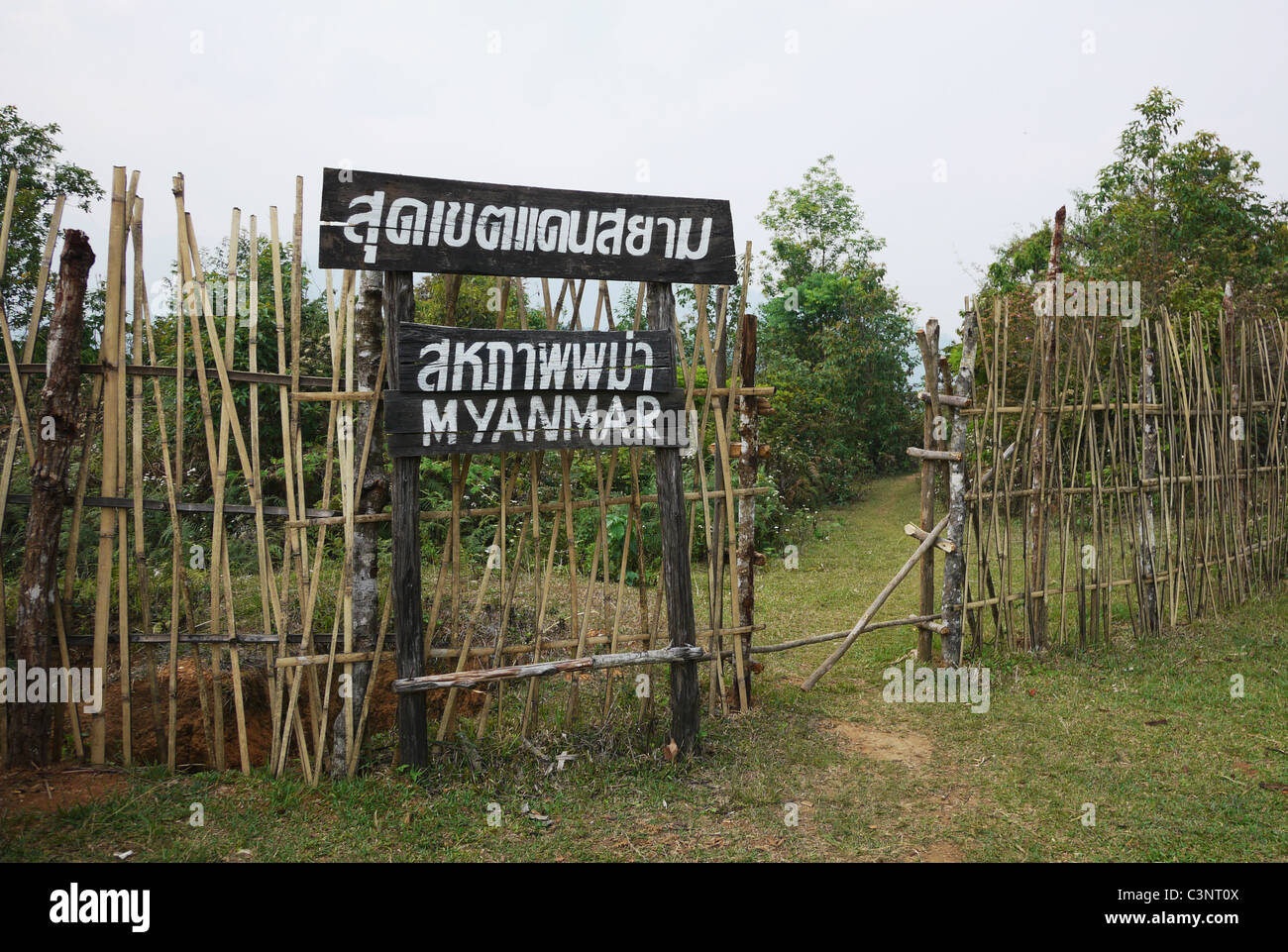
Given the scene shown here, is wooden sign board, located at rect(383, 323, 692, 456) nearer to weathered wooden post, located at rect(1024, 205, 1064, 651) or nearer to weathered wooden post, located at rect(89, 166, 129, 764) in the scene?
weathered wooden post, located at rect(89, 166, 129, 764)

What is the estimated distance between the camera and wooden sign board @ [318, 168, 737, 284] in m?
A: 3.89

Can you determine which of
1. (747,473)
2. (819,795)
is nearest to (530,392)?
(747,473)

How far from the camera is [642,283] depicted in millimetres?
4535

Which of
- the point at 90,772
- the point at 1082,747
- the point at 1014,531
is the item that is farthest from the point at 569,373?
the point at 1014,531

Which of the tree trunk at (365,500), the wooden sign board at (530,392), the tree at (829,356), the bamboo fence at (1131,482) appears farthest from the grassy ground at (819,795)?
the tree at (829,356)

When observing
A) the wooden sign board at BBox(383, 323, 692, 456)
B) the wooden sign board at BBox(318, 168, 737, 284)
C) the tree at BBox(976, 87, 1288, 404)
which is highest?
the tree at BBox(976, 87, 1288, 404)

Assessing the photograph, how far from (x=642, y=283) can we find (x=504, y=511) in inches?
56.7

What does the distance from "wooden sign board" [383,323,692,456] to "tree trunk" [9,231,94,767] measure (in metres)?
1.55

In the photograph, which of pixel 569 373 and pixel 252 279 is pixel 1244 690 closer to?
pixel 569 373

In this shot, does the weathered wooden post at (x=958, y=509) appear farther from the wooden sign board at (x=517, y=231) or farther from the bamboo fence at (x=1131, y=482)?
the wooden sign board at (x=517, y=231)

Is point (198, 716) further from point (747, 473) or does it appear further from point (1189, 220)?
point (1189, 220)

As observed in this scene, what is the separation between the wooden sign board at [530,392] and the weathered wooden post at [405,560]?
0.08 m

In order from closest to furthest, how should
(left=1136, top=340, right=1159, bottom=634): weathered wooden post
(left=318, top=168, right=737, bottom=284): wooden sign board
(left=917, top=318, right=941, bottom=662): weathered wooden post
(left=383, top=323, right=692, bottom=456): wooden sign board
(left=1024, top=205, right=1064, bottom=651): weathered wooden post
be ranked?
1. (left=318, top=168, right=737, bottom=284): wooden sign board
2. (left=383, top=323, right=692, bottom=456): wooden sign board
3. (left=917, top=318, right=941, bottom=662): weathered wooden post
4. (left=1024, top=205, right=1064, bottom=651): weathered wooden post
5. (left=1136, top=340, right=1159, bottom=634): weathered wooden post

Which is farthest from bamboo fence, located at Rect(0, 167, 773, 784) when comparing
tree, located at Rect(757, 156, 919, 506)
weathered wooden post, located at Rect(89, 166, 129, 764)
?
tree, located at Rect(757, 156, 919, 506)
